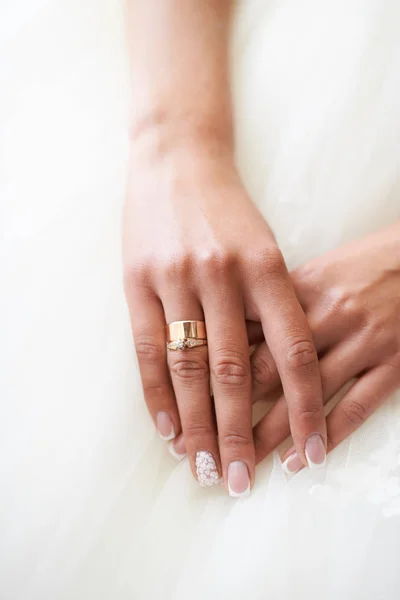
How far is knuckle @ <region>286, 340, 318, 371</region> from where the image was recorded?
0.74m

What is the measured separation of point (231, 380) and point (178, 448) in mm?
130

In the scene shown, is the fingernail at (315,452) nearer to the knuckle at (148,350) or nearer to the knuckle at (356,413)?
the knuckle at (356,413)

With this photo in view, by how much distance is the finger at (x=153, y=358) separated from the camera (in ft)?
2.60

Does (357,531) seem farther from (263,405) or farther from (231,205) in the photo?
(231,205)

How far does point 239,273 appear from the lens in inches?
30.8

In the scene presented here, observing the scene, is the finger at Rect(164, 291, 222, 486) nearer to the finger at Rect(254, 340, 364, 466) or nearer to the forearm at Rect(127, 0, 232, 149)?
the finger at Rect(254, 340, 364, 466)

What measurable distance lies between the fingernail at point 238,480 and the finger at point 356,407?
0.18 ft

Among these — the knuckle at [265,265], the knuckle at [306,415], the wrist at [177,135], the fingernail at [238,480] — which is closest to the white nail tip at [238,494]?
the fingernail at [238,480]

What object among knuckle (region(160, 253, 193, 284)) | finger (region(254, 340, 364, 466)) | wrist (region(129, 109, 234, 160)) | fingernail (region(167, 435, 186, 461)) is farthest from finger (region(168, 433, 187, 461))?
wrist (region(129, 109, 234, 160))

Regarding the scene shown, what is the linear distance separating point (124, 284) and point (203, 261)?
131 millimetres

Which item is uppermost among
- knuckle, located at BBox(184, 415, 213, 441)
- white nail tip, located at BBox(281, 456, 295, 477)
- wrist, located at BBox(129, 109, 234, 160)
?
wrist, located at BBox(129, 109, 234, 160)

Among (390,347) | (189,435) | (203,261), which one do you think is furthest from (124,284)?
(390,347)

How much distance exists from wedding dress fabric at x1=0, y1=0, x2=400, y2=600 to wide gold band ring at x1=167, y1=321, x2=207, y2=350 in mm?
65

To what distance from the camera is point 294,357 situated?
2.43 ft
